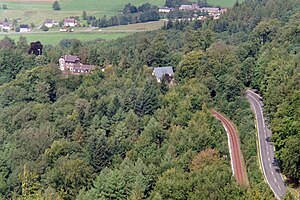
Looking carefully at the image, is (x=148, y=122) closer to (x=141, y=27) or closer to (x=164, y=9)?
(x=141, y=27)

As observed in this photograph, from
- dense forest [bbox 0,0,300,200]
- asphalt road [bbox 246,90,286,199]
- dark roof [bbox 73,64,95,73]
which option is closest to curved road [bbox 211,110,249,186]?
dense forest [bbox 0,0,300,200]

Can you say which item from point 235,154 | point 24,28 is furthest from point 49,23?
point 235,154

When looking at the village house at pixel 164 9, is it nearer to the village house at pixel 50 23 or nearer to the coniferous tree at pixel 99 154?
the village house at pixel 50 23

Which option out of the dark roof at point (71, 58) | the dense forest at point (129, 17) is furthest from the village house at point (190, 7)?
the dark roof at point (71, 58)

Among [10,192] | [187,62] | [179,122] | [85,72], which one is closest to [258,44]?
[187,62]

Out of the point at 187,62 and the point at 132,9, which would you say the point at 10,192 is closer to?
the point at 187,62

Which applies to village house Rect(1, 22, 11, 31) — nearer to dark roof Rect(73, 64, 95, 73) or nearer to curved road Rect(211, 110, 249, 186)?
dark roof Rect(73, 64, 95, 73)
